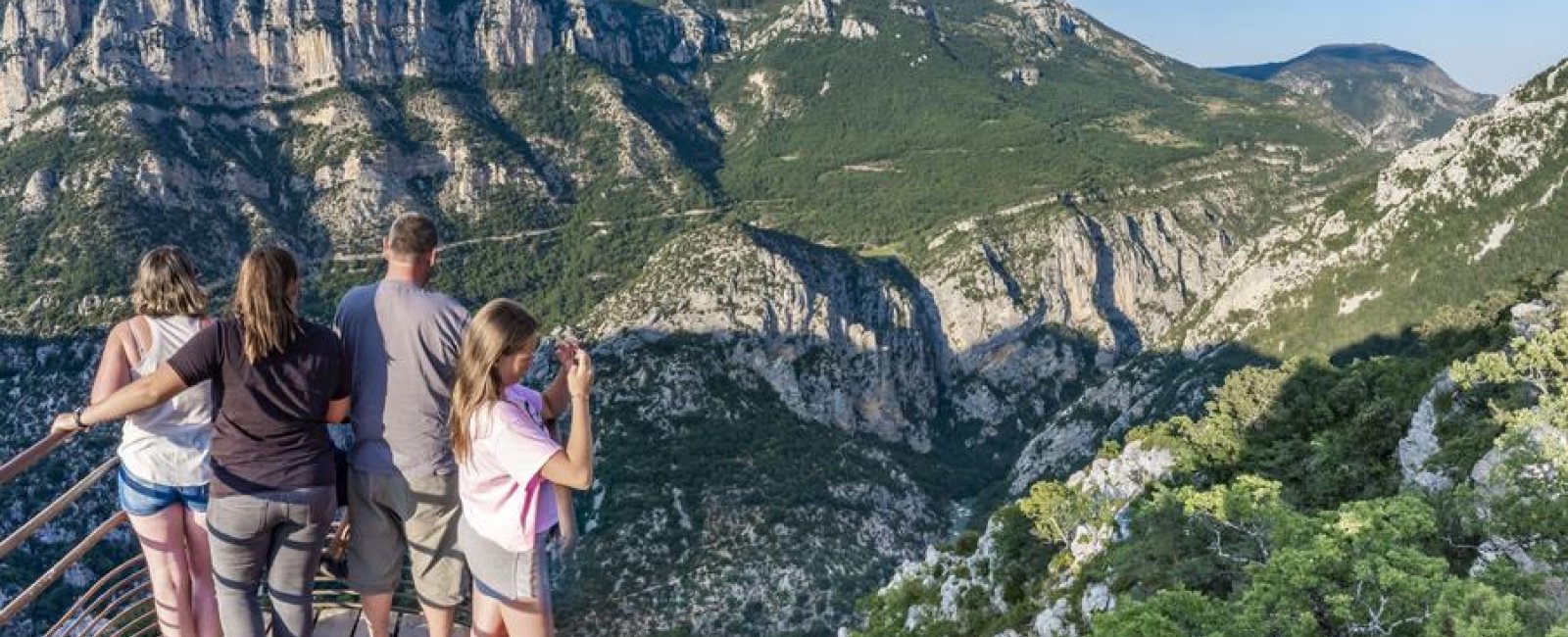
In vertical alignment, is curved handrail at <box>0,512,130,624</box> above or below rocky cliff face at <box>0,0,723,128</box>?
below

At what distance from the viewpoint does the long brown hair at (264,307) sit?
684 cm

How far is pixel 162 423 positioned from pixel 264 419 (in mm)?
1364

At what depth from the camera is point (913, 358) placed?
5128 inches

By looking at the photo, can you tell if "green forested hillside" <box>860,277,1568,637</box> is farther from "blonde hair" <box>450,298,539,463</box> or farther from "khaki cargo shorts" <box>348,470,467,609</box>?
"blonde hair" <box>450,298,539,463</box>

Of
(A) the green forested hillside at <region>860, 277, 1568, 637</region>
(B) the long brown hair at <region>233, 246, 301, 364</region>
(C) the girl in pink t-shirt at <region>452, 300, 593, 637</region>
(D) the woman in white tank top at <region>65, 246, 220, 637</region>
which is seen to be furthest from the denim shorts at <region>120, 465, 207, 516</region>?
(A) the green forested hillside at <region>860, 277, 1568, 637</region>

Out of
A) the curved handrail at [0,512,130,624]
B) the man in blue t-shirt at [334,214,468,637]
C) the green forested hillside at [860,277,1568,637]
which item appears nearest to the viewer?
the curved handrail at [0,512,130,624]

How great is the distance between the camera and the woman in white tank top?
7688 millimetres

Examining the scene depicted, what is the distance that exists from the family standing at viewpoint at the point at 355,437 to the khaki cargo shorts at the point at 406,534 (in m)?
0.02

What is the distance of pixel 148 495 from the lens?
7852 mm

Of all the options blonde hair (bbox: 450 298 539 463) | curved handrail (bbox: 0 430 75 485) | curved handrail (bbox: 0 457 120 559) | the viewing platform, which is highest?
blonde hair (bbox: 450 298 539 463)

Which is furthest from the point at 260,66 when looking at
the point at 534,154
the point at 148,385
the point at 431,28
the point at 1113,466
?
the point at 148,385

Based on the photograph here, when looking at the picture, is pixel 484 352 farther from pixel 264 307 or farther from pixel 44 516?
pixel 44 516

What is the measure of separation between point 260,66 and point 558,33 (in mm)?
63256

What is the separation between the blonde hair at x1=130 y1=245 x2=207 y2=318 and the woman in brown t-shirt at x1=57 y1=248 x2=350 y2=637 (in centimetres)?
100
